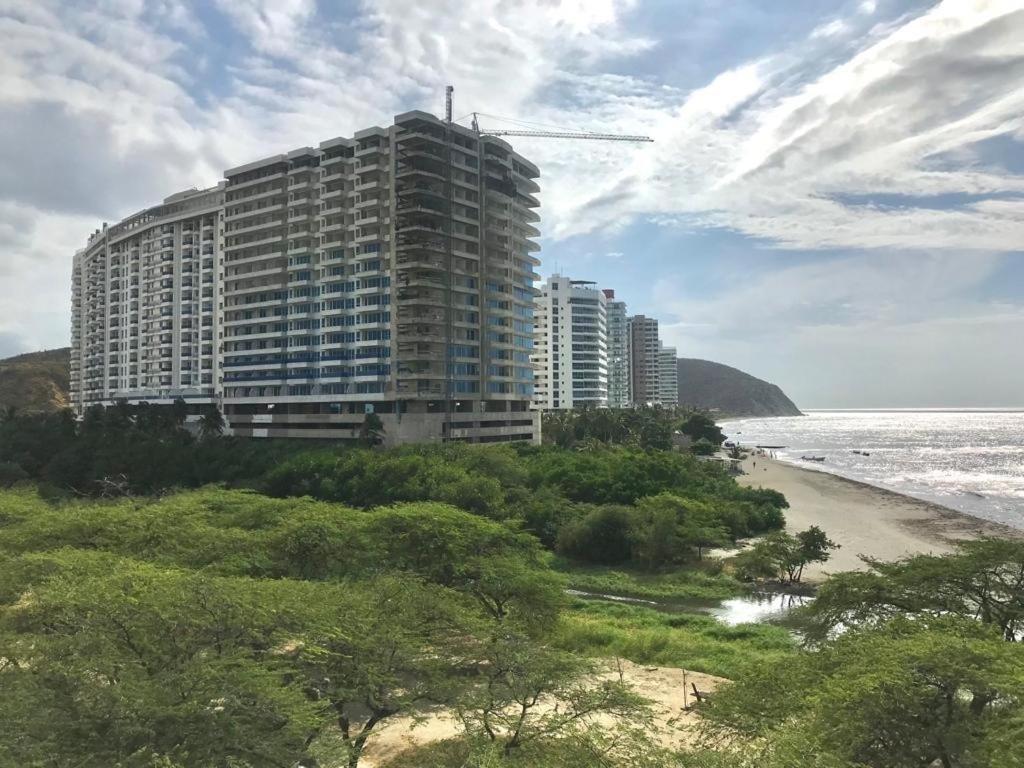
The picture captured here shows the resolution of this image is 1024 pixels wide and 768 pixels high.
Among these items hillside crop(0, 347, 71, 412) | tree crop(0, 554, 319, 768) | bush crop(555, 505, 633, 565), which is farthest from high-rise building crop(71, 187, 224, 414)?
tree crop(0, 554, 319, 768)

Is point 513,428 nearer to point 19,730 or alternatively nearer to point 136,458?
point 136,458

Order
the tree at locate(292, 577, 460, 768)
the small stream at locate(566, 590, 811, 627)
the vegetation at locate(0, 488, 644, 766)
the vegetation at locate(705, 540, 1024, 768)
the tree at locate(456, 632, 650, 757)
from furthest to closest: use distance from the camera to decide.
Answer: the small stream at locate(566, 590, 811, 627), the tree at locate(292, 577, 460, 768), the tree at locate(456, 632, 650, 757), the vegetation at locate(0, 488, 644, 766), the vegetation at locate(705, 540, 1024, 768)

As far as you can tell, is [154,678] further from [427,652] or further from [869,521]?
[869,521]

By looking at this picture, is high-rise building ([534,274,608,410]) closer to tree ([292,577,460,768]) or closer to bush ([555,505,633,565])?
bush ([555,505,633,565])

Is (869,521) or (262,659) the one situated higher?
(262,659)

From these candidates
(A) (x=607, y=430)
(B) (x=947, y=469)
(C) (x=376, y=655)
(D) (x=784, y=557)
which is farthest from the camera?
(A) (x=607, y=430)

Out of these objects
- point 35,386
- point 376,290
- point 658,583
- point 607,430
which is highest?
point 376,290

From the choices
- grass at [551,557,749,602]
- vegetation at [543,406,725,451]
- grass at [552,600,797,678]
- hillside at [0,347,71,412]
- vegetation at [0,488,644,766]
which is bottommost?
grass at [551,557,749,602]

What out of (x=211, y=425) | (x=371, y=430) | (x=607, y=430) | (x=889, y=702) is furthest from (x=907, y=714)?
(x=607, y=430)

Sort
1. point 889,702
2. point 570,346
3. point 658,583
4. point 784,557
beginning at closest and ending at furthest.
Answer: point 889,702 < point 784,557 < point 658,583 < point 570,346
